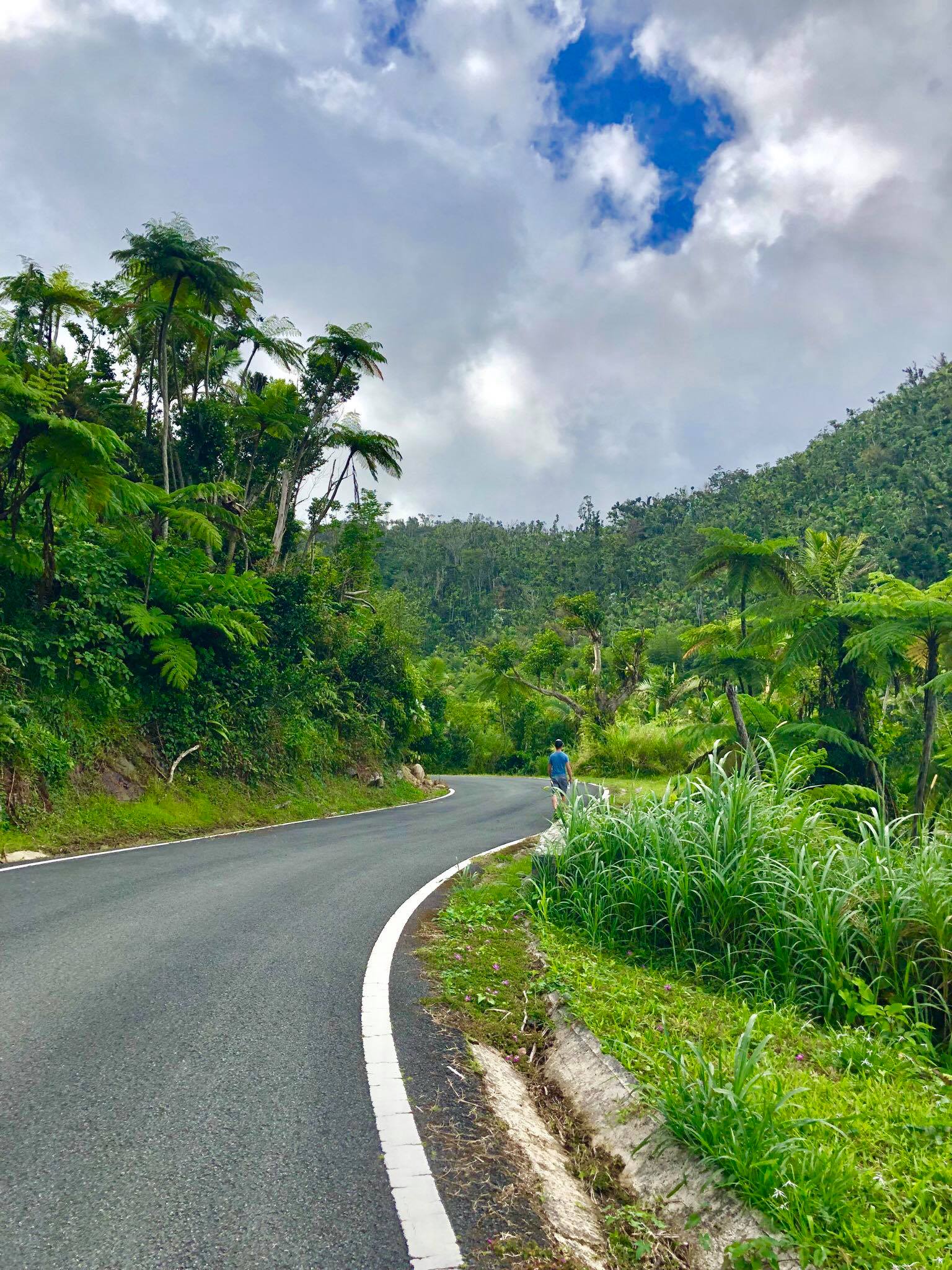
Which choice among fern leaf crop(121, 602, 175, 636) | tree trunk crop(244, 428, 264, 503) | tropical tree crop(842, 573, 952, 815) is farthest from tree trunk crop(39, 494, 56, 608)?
tropical tree crop(842, 573, 952, 815)

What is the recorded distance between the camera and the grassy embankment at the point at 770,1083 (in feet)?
7.43

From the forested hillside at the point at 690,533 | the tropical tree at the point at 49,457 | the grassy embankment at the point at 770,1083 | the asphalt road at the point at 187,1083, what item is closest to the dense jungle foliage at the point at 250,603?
the tropical tree at the point at 49,457

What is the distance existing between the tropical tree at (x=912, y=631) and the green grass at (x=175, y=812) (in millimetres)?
10081

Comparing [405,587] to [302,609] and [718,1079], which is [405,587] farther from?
[718,1079]

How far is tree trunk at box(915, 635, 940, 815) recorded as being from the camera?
30.4ft

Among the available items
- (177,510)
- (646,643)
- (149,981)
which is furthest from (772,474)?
(149,981)

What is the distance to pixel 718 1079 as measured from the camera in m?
2.85

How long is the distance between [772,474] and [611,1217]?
80637 millimetres

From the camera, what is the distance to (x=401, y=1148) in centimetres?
280

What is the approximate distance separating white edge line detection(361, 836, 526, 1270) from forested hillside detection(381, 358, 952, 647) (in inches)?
1962

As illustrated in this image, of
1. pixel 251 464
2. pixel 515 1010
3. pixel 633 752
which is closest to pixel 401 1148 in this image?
pixel 515 1010

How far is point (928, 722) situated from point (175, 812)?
11.2 meters

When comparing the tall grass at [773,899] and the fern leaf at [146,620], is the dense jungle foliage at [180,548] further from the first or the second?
the tall grass at [773,899]

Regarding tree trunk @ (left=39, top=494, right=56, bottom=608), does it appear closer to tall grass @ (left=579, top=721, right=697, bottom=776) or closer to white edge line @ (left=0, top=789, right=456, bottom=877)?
white edge line @ (left=0, top=789, right=456, bottom=877)
